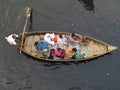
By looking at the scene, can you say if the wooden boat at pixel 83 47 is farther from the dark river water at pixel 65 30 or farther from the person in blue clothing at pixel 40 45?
the dark river water at pixel 65 30

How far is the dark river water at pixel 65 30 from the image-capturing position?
94.2 ft

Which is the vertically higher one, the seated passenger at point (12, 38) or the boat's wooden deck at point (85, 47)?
the seated passenger at point (12, 38)

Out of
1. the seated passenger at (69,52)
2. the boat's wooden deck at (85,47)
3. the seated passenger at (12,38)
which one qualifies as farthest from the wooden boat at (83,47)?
the seated passenger at (12,38)

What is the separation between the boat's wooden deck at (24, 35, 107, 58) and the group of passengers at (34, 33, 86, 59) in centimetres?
47

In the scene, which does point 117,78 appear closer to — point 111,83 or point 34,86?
point 111,83

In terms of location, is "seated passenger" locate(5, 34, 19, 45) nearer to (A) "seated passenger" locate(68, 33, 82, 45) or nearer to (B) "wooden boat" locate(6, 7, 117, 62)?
(B) "wooden boat" locate(6, 7, 117, 62)

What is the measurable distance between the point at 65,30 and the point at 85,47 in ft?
10.4

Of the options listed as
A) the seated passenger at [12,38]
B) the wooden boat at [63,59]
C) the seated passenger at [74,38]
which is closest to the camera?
the wooden boat at [63,59]

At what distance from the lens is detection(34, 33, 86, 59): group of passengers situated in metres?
29.9

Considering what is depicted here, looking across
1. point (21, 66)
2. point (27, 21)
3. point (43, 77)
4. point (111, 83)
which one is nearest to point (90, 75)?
point (111, 83)

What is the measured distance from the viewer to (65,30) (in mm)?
33281

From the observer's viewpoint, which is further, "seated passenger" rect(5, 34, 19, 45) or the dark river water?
"seated passenger" rect(5, 34, 19, 45)

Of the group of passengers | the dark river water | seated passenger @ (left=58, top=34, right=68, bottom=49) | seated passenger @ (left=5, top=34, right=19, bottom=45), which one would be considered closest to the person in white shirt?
the group of passengers

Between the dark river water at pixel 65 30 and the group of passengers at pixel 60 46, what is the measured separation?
876 mm
